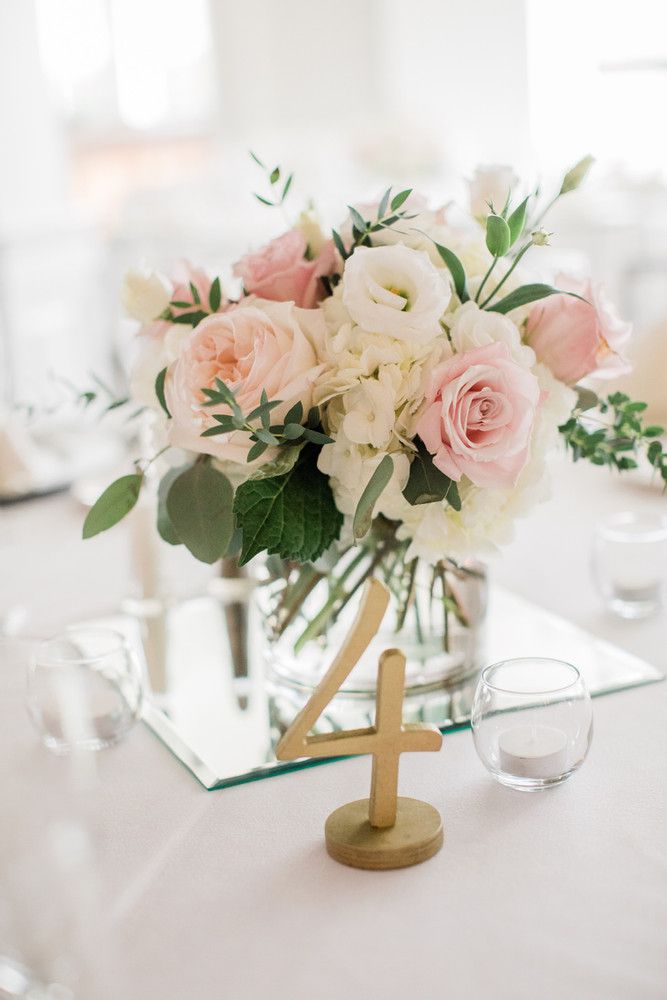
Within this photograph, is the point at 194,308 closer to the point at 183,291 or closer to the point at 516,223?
the point at 183,291

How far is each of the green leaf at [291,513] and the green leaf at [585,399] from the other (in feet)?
0.68

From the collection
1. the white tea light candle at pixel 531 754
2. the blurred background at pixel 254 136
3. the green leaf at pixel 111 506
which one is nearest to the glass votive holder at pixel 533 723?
the white tea light candle at pixel 531 754

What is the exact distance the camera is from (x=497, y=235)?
789 mm

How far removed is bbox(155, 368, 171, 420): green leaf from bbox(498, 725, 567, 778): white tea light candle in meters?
0.35

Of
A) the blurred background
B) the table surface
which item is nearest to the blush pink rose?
the table surface

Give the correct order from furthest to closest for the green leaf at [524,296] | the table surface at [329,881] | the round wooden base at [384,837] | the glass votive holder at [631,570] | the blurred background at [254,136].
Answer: the blurred background at [254,136] → the glass votive holder at [631,570] → the green leaf at [524,296] → the round wooden base at [384,837] → the table surface at [329,881]

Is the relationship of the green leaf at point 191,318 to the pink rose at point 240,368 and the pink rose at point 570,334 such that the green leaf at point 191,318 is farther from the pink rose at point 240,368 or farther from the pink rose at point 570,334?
the pink rose at point 570,334

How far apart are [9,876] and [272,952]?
18 cm

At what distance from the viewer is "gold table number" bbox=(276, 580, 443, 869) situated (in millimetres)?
739

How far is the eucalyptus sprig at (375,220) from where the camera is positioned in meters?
0.82

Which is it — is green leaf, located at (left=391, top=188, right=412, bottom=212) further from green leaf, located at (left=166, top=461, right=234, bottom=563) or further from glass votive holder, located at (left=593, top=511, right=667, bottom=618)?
glass votive holder, located at (left=593, top=511, right=667, bottom=618)

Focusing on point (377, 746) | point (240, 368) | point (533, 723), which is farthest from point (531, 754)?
point (240, 368)

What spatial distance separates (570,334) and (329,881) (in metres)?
0.42

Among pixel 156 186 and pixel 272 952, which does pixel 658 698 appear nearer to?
pixel 272 952
